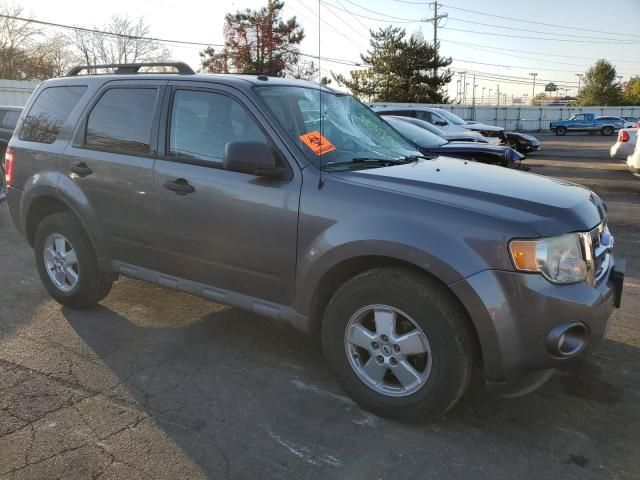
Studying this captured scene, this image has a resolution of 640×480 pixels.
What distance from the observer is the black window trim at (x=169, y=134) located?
326cm

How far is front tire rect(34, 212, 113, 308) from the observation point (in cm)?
435

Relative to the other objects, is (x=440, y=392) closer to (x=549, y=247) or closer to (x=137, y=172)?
(x=549, y=247)

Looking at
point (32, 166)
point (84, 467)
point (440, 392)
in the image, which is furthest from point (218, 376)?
point (32, 166)

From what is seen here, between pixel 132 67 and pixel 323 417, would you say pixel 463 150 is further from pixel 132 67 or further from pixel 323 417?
pixel 323 417

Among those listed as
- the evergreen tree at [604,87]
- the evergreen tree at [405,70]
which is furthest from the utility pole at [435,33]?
the evergreen tree at [604,87]

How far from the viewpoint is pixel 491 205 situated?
276cm

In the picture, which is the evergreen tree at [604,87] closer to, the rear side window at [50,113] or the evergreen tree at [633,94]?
the evergreen tree at [633,94]

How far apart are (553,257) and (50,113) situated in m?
4.04

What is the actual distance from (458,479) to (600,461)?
2.37ft

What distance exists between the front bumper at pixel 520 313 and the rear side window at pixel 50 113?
136 inches

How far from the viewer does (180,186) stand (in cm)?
359

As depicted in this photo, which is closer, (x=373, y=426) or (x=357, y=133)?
(x=373, y=426)

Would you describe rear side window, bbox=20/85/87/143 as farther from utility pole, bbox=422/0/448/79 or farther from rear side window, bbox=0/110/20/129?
utility pole, bbox=422/0/448/79

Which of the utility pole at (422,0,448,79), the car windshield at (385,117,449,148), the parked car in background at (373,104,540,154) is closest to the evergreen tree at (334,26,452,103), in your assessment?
the utility pole at (422,0,448,79)
